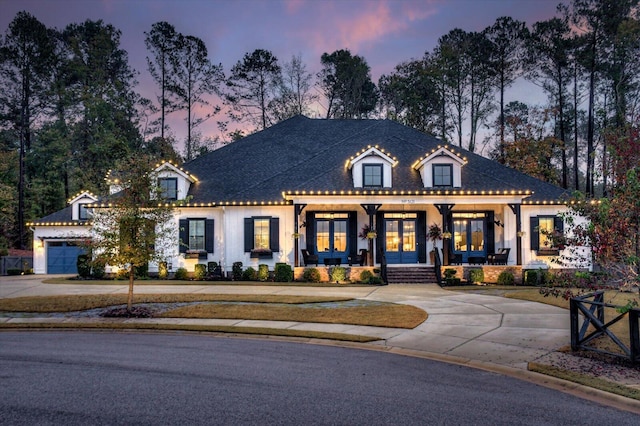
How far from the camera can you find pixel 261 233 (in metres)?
26.4

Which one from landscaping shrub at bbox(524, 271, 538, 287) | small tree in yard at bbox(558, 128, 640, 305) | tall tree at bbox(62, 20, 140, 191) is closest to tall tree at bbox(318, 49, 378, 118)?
tall tree at bbox(62, 20, 140, 191)

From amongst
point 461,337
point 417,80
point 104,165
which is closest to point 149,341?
point 461,337

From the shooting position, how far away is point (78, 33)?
1982 inches

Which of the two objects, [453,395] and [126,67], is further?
[126,67]

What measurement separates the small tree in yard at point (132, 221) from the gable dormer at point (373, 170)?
1214 cm

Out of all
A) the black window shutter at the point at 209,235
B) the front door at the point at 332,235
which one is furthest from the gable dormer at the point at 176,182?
the front door at the point at 332,235

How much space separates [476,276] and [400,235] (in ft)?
15.8

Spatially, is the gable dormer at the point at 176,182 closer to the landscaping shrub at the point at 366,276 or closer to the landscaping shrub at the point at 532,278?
the landscaping shrub at the point at 366,276

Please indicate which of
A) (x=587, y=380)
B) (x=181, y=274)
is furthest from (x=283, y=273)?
(x=587, y=380)

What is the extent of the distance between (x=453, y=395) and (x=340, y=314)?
7.66 m

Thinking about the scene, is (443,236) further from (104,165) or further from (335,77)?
(104,165)

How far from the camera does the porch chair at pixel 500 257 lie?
82.6 feet

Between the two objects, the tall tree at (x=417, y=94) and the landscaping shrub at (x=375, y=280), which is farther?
the tall tree at (x=417, y=94)

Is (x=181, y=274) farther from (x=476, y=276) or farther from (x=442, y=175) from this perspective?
(x=476, y=276)
